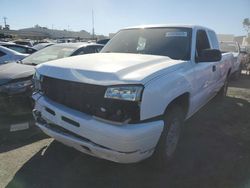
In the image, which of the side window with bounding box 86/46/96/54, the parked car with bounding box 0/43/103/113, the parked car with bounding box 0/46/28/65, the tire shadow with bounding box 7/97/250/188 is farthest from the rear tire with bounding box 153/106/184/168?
the parked car with bounding box 0/46/28/65

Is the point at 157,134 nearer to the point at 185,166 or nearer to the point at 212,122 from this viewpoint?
the point at 185,166

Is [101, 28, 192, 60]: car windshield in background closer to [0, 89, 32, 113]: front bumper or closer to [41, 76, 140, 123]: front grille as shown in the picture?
[41, 76, 140, 123]: front grille

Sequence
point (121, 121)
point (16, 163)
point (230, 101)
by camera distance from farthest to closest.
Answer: point (230, 101) → point (16, 163) → point (121, 121)

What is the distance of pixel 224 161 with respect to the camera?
12.0 ft

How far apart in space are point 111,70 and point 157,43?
1515 mm

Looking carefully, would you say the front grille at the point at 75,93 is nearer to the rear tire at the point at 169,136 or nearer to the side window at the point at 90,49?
the rear tire at the point at 169,136

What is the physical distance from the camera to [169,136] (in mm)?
3297

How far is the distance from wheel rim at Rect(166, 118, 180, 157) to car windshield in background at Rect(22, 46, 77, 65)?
329 cm

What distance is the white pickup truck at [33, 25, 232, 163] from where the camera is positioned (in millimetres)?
2574

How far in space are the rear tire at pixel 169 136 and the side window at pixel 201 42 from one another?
1197mm

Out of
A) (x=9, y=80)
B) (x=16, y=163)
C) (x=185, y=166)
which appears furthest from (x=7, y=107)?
(x=185, y=166)

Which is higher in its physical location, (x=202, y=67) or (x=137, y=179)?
(x=202, y=67)

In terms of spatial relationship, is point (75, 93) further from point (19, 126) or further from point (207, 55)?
point (19, 126)

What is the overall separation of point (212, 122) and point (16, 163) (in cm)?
383
